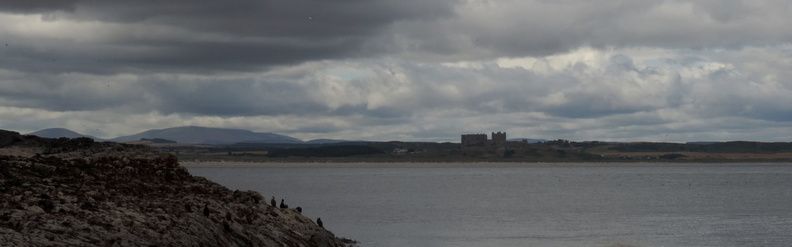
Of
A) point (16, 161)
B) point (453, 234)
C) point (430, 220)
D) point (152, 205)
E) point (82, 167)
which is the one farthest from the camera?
point (430, 220)

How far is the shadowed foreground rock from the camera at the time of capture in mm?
24188

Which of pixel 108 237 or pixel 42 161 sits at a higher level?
pixel 42 161

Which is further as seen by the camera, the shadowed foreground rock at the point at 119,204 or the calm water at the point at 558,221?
the calm water at the point at 558,221

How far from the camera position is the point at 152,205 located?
2964 cm

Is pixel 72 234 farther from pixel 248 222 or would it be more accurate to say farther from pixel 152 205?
pixel 248 222

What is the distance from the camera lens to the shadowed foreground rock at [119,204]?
24.2m

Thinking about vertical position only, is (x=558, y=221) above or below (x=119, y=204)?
below

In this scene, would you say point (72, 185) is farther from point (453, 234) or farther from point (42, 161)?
point (453, 234)

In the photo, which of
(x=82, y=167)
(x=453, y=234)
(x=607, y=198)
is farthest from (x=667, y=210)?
(x=82, y=167)

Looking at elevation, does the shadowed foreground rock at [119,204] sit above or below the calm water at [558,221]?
above

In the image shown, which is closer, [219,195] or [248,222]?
[248,222]

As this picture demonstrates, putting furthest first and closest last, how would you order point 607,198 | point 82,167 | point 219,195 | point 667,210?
1. point 607,198
2. point 667,210
3. point 219,195
4. point 82,167

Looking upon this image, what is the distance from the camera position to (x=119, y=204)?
28.5 meters

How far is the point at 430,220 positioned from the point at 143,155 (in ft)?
89.9
